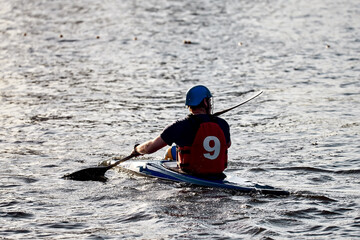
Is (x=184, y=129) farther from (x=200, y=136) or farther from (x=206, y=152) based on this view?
(x=206, y=152)

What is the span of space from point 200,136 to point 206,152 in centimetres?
22

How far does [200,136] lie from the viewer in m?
8.28

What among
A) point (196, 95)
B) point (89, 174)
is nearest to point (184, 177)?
point (196, 95)

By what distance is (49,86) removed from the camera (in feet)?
53.5

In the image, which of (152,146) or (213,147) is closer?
(213,147)

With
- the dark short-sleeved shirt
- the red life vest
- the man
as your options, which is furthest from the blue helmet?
the red life vest

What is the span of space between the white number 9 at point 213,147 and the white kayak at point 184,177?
31 cm

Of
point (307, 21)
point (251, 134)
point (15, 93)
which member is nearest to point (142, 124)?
point (251, 134)

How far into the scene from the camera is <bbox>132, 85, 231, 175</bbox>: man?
826 centimetres

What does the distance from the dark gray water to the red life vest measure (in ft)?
0.96

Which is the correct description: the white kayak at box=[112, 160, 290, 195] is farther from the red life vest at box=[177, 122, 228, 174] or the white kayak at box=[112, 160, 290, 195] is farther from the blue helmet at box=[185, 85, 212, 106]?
the blue helmet at box=[185, 85, 212, 106]

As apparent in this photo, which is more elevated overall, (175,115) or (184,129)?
(184,129)

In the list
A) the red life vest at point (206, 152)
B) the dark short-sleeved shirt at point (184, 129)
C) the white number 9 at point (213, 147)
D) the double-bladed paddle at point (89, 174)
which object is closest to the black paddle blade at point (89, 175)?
the double-bladed paddle at point (89, 174)

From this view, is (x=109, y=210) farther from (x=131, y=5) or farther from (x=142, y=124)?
(x=131, y=5)
